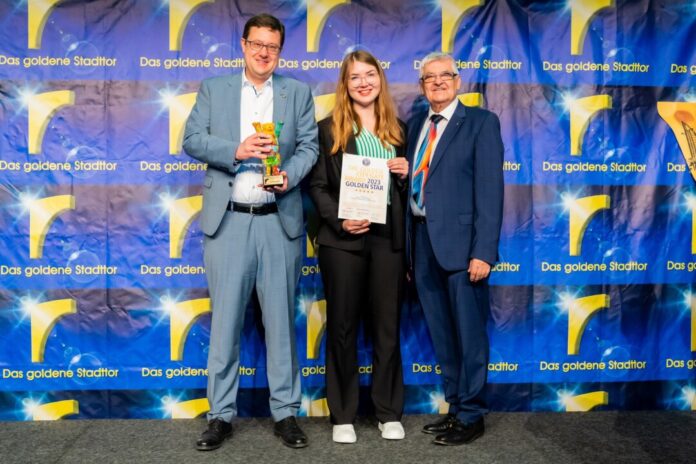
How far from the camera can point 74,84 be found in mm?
3354

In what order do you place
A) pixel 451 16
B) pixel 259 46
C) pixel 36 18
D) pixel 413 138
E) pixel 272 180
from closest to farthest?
1. pixel 272 180
2. pixel 259 46
3. pixel 413 138
4. pixel 36 18
5. pixel 451 16

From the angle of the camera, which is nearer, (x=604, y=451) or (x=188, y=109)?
(x=604, y=451)

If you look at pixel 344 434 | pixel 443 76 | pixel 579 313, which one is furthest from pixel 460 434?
pixel 443 76

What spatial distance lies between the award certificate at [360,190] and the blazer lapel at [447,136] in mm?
285

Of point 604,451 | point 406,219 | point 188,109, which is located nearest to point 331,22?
point 188,109

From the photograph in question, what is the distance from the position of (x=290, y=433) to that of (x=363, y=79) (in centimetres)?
166

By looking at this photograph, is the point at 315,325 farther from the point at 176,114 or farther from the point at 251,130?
the point at 176,114

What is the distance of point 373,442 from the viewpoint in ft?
9.70

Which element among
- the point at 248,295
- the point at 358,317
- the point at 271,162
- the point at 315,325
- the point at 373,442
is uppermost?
the point at 271,162

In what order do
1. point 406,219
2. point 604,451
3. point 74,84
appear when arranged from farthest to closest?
point 74,84 < point 406,219 < point 604,451

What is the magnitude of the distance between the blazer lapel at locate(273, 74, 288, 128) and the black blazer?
0.65ft

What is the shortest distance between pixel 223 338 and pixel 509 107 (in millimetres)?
1950

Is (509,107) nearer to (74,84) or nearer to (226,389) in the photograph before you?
(226,389)

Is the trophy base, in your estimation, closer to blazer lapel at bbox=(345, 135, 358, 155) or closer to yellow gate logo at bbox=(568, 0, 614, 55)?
blazer lapel at bbox=(345, 135, 358, 155)
